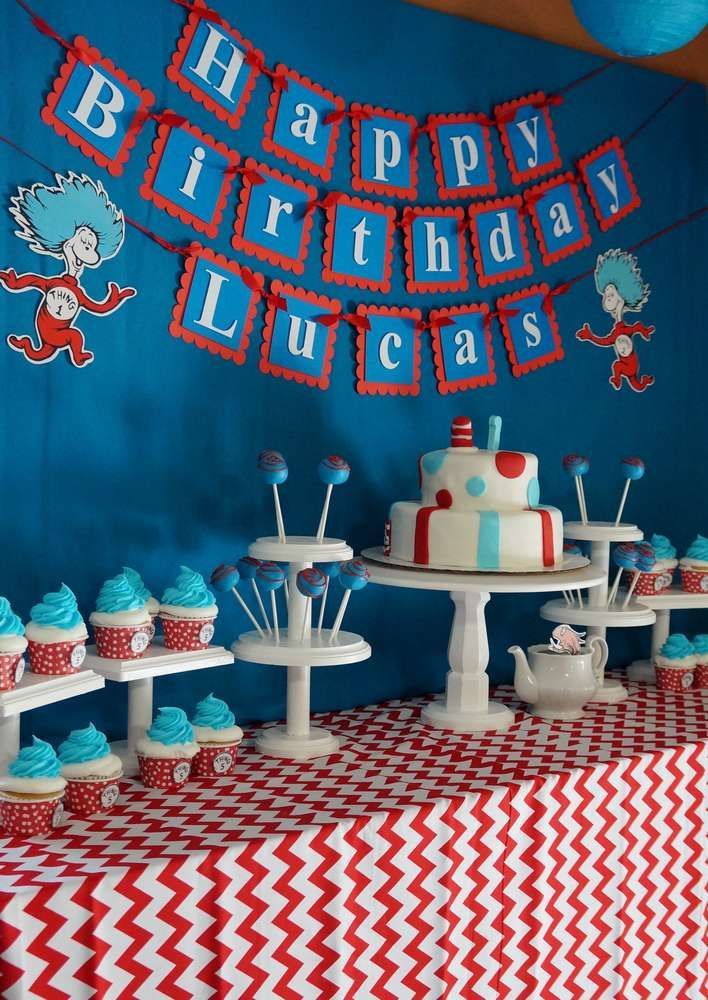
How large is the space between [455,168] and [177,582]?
102cm

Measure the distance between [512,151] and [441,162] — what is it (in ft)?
0.59

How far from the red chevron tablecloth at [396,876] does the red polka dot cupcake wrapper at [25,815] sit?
1.5 inches

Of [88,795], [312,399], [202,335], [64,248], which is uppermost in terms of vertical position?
[64,248]

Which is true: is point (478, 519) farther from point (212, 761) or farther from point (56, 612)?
point (56, 612)

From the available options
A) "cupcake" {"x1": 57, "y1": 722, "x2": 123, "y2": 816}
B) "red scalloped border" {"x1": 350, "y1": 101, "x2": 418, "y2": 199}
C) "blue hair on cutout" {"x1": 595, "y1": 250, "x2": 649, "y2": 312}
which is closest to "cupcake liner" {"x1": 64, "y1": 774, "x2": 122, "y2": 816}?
"cupcake" {"x1": 57, "y1": 722, "x2": 123, "y2": 816}

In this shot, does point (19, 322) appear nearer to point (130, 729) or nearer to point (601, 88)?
point (130, 729)

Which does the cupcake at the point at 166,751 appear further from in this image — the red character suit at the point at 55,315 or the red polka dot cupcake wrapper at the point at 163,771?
the red character suit at the point at 55,315

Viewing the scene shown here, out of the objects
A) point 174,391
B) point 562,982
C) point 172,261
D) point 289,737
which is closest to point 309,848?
point 289,737

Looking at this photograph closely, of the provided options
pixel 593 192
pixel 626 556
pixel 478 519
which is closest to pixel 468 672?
pixel 478 519

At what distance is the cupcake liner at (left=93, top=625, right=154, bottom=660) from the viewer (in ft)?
5.91

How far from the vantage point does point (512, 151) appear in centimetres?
244

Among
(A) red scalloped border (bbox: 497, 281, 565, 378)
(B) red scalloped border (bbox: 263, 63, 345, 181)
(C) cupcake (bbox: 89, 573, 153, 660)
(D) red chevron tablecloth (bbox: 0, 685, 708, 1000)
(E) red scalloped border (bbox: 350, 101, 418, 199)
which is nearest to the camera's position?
(D) red chevron tablecloth (bbox: 0, 685, 708, 1000)

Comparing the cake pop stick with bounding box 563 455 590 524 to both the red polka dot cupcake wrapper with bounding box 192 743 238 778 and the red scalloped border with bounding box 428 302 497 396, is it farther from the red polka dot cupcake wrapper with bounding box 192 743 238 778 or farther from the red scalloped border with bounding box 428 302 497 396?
the red polka dot cupcake wrapper with bounding box 192 743 238 778

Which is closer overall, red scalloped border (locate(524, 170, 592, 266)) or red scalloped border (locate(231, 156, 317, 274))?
red scalloped border (locate(231, 156, 317, 274))
